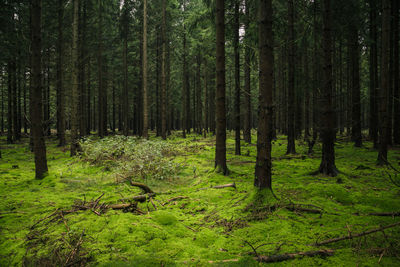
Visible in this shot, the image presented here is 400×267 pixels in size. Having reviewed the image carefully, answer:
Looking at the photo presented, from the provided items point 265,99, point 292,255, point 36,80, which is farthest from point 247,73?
point 292,255

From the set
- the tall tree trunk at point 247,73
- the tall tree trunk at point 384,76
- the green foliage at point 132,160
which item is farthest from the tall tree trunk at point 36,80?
the tall tree trunk at point 384,76

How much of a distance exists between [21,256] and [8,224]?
1387mm

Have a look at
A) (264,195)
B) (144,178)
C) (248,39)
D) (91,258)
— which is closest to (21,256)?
(91,258)

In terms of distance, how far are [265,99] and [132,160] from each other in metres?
5.97

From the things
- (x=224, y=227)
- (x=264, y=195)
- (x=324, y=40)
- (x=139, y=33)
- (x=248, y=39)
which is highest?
(x=139, y=33)

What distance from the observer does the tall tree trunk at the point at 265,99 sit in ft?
15.0

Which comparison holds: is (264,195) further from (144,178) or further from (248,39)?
(248,39)

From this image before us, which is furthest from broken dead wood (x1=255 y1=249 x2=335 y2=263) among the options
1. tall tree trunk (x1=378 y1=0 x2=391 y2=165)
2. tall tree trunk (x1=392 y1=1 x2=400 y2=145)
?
tall tree trunk (x1=392 y1=1 x2=400 y2=145)

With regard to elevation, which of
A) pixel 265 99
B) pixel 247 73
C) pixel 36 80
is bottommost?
pixel 265 99

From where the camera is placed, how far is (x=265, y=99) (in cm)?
458

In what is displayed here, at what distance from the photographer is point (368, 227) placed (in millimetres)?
3312

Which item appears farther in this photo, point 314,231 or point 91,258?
point 314,231

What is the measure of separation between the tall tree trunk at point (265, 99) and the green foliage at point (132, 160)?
11.8 feet

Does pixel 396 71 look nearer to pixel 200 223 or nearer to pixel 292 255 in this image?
pixel 292 255
